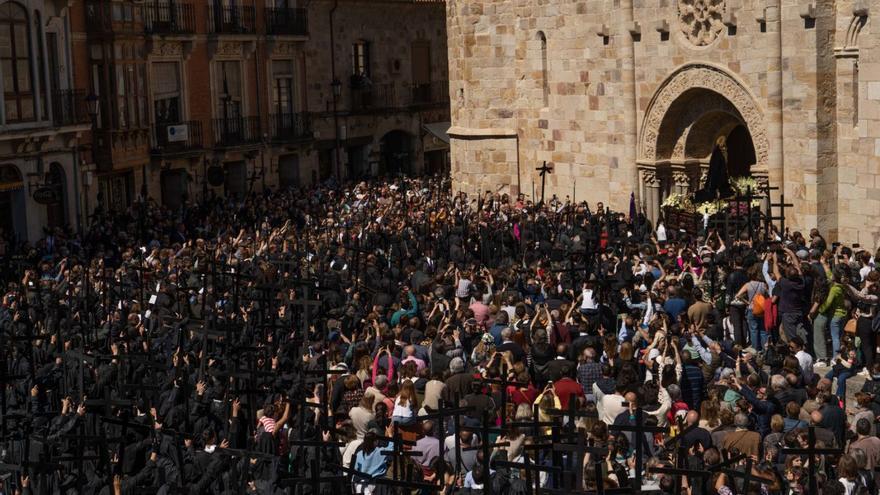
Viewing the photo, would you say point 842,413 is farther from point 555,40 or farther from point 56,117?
point 56,117

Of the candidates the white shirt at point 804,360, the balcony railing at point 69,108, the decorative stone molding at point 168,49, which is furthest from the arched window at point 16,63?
the white shirt at point 804,360

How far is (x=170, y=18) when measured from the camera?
120ft

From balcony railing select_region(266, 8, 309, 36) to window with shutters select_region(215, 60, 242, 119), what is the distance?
1631mm

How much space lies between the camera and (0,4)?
30.1 meters

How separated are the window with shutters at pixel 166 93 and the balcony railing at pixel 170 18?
3.20 feet

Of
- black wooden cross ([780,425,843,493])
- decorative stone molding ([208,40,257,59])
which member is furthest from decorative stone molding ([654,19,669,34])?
black wooden cross ([780,425,843,493])

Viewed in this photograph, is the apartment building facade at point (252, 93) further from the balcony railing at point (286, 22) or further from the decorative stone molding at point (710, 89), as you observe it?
the decorative stone molding at point (710, 89)

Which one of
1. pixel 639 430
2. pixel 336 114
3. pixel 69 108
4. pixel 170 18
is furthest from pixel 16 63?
pixel 639 430

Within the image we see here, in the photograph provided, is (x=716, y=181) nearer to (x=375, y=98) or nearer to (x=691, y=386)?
(x=691, y=386)

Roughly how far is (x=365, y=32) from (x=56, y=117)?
47.9ft

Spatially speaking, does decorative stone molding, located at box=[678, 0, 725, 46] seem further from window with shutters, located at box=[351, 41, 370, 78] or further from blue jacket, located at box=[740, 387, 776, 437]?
window with shutters, located at box=[351, 41, 370, 78]

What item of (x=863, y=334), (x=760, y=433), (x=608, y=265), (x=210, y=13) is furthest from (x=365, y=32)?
(x=760, y=433)

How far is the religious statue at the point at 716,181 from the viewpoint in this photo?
27.1 m

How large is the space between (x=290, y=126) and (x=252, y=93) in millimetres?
1571
